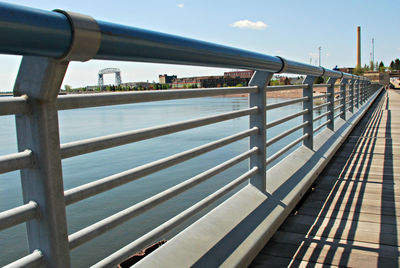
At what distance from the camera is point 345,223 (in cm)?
264

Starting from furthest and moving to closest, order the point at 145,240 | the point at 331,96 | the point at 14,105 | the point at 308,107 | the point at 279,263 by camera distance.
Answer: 1. the point at 331,96
2. the point at 308,107
3. the point at 279,263
4. the point at 145,240
5. the point at 14,105

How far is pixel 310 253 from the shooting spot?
2.18 meters

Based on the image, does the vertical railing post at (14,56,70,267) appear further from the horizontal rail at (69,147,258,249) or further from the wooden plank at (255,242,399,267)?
the wooden plank at (255,242,399,267)

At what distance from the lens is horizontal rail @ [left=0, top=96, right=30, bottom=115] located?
38.7 inches

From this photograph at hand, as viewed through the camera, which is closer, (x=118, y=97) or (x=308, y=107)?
(x=118, y=97)

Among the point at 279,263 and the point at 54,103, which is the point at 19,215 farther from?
the point at 279,263

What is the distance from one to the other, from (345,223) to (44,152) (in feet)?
7.14

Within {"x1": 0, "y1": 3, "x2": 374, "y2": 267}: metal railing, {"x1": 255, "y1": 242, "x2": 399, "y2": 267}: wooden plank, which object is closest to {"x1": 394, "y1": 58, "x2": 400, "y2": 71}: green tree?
{"x1": 255, "y1": 242, "x2": 399, "y2": 267}: wooden plank

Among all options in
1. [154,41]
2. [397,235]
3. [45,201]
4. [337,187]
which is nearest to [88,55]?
[154,41]

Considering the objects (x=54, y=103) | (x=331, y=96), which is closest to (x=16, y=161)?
(x=54, y=103)

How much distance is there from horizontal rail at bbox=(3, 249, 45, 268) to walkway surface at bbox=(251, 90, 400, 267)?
1205 millimetres

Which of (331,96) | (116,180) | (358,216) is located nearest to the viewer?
(116,180)

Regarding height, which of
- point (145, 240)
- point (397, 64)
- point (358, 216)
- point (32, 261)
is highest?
point (397, 64)

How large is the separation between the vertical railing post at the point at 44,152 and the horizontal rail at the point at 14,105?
0.02 metres
